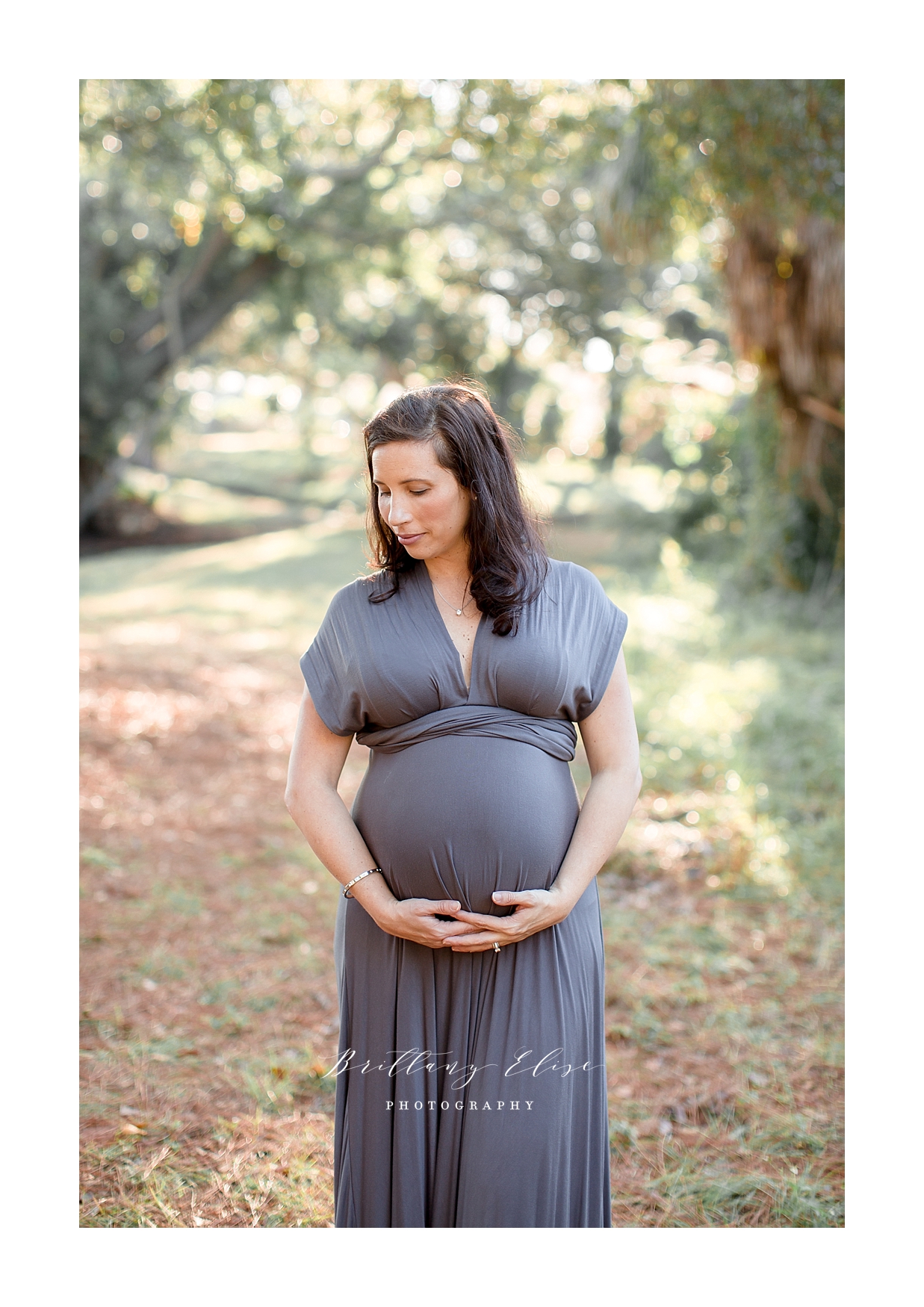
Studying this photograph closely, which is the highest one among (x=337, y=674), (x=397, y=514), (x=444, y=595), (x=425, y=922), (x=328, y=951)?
(x=397, y=514)

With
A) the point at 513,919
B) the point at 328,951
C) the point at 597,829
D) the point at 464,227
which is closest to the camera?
the point at 513,919

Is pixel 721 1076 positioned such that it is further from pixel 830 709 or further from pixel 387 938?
pixel 830 709

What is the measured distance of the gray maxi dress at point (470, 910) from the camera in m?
1.89

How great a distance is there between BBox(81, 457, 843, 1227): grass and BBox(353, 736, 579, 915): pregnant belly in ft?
4.12

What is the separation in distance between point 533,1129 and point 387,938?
46cm

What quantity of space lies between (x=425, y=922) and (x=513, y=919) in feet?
0.55

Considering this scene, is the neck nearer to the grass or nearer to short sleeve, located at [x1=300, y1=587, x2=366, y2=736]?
short sleeve, located at [x1=300, y1=587, x2=366, y2=736]

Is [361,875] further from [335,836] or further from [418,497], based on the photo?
[418,497]

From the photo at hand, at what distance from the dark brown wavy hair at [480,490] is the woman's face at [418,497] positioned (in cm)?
2

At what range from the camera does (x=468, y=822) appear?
1.89 metres

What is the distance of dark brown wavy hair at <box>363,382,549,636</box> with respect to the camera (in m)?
1.87

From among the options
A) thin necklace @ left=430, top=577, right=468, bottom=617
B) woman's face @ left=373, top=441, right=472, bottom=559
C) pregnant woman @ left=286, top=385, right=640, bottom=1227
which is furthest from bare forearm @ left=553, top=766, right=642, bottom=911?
woman's face @ left=373, top=441, right=472, bottom=559

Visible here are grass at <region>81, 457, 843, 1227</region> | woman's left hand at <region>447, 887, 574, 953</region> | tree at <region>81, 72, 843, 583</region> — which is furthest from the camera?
tree at <region>81, 72, 843, 583</region>

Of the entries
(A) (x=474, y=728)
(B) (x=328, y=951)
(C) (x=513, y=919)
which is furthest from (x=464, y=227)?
(C) (x=513, y=919)
